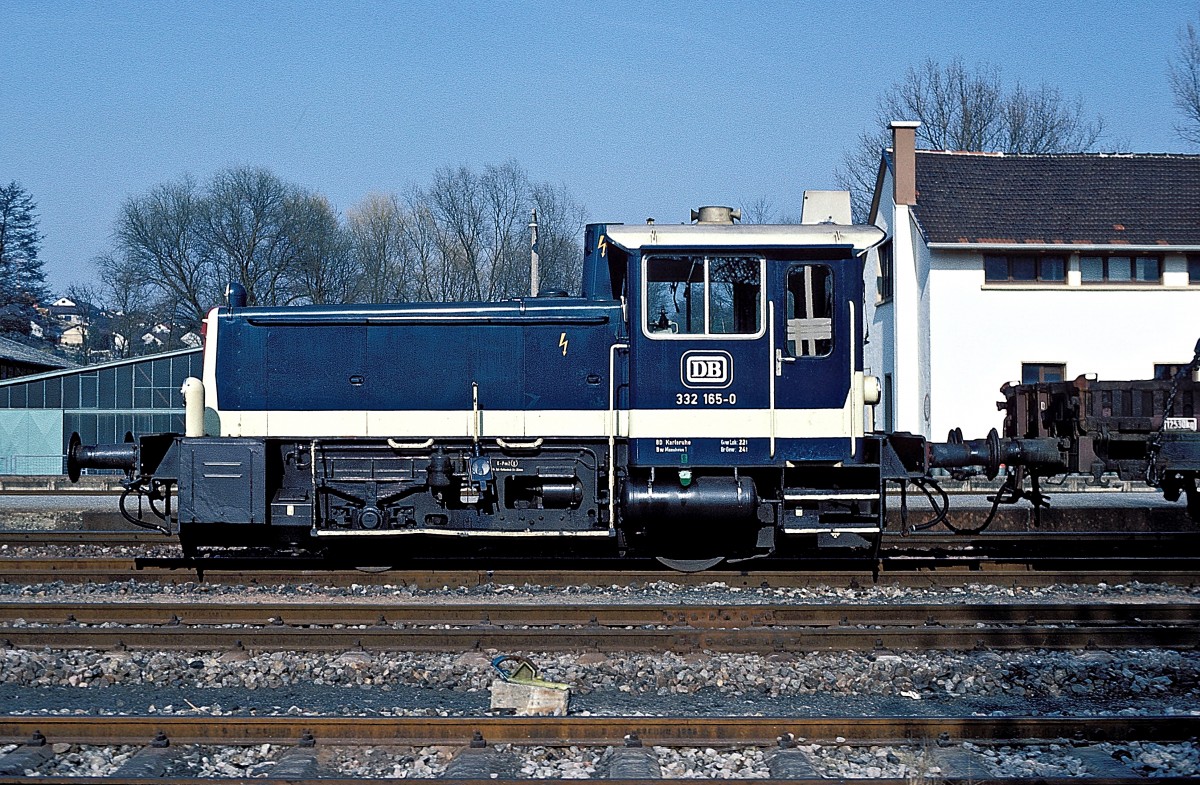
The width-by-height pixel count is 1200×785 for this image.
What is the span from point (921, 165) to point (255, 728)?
25180 mm

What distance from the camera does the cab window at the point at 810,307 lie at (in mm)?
9766

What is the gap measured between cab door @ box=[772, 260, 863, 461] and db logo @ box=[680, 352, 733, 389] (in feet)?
1.51

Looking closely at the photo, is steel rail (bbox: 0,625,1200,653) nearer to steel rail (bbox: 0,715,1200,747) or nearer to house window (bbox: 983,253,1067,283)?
steel rail (bbox: 0,715,1200,747)

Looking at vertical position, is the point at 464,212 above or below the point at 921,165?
above

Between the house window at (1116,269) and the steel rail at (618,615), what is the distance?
1830cm

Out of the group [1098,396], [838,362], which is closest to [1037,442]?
[1098,396]

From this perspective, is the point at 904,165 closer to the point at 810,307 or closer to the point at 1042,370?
the point at 1042,370

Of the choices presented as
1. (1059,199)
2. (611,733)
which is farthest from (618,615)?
(1059,199)

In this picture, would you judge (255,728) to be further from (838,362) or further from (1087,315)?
(1087,315)

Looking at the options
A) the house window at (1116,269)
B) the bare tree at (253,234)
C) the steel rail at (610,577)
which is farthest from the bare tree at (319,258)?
the steel rail at (610,577)

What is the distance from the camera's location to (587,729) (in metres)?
5.64

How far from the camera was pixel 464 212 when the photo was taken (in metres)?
49.2

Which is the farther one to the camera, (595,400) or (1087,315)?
(1087,315)

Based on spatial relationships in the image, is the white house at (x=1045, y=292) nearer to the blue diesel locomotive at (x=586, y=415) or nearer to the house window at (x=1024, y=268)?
the house window at (x=1024, y=268)
